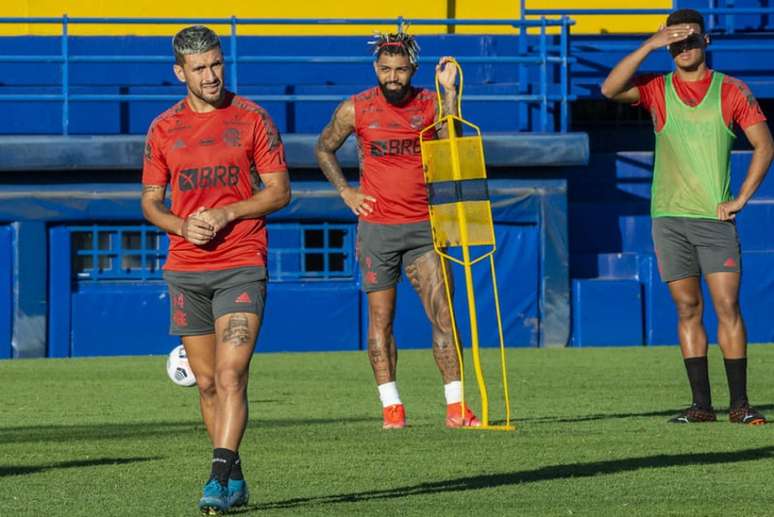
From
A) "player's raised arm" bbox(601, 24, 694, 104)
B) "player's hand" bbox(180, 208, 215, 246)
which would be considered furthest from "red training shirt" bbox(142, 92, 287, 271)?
"player's raised arm" bbox(601, 24, 694, 104)

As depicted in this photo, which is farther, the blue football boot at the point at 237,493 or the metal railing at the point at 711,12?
the metal railing at the point at 711,12

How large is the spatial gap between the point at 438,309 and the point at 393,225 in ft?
1.85

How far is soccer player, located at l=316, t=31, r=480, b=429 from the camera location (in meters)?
10.2

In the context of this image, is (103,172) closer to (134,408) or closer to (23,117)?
(23,117)

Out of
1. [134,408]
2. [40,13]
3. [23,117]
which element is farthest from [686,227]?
[40,13]

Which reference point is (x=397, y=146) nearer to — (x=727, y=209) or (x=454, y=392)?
(x=454, y=392)

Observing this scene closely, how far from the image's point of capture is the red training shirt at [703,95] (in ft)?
34.0

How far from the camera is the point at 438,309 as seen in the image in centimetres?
1031

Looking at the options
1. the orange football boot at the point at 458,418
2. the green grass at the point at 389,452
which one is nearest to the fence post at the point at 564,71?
the green grass at the point at 389,452

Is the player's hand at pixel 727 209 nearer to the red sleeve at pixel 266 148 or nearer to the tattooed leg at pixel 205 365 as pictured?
the red sleeve at pixel 266 148

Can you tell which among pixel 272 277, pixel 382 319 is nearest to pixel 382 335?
pixel 382 319

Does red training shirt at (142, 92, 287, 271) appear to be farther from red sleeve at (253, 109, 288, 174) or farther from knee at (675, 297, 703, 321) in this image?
knee at (675, 297, 703, 321)

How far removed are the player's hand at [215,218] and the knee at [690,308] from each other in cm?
420

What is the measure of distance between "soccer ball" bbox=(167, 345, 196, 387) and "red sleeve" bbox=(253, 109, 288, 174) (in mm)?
3020
